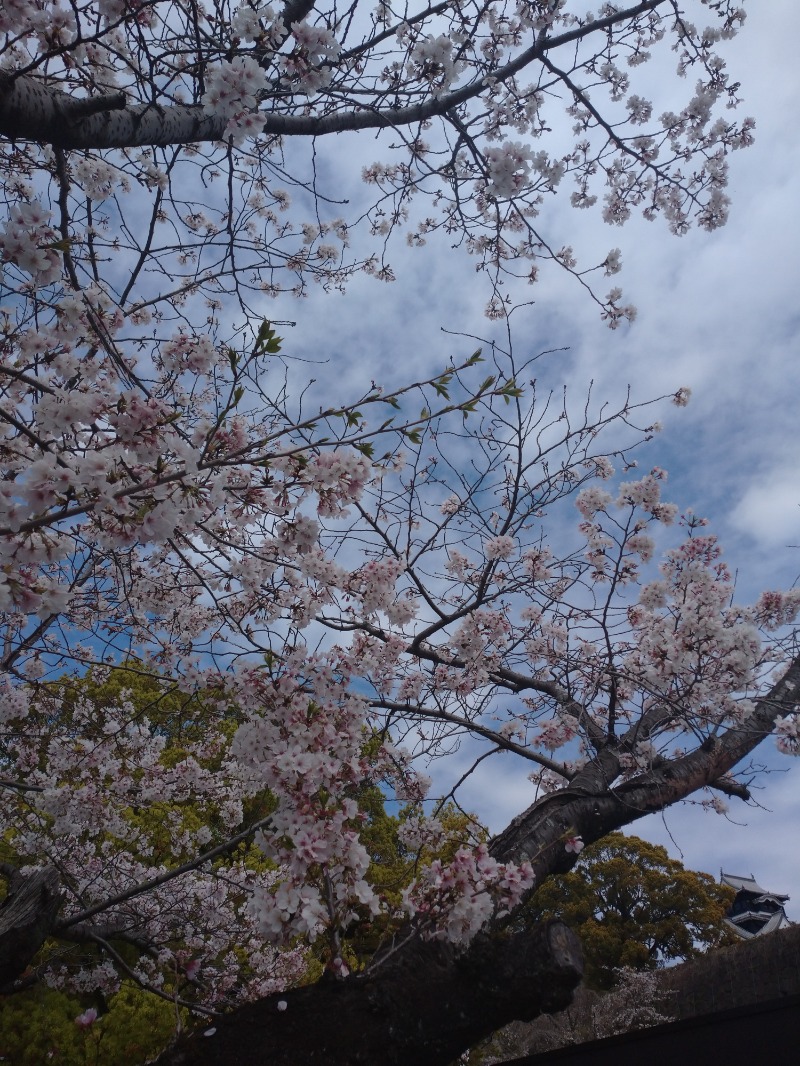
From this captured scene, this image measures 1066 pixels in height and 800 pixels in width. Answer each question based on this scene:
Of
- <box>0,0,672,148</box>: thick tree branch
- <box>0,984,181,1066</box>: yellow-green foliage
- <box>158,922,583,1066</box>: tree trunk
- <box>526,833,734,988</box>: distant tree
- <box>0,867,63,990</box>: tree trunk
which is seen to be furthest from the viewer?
<box>526,833,734,988</box>: distant tree

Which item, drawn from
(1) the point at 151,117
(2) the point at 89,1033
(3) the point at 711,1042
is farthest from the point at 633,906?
(1) the point at 151,117

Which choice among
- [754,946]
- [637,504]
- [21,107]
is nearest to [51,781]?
[21,107]

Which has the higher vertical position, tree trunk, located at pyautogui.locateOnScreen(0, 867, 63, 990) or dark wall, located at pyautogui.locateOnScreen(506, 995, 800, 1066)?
tree trunk, located at pyautogui.locateOnScreen(0, 867, 63, 990)

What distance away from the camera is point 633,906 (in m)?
17.0

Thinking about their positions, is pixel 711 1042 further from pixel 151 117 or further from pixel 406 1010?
pixel 151 117

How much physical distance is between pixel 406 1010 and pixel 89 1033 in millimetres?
6817

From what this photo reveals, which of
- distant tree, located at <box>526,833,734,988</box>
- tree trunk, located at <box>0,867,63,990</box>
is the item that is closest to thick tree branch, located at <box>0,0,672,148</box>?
tree trunk, located at <box>0,867,63,990</box>

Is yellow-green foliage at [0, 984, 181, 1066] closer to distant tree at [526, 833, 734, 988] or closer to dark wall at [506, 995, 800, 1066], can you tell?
dark wall at [506, 995, 800, 1066]

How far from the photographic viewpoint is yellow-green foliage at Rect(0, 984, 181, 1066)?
6.90 m

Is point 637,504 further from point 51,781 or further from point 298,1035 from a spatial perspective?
point 51,781

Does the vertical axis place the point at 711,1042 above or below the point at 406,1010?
below

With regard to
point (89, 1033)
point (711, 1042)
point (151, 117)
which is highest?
point (151, 117)

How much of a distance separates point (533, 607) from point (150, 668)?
9.23 feet

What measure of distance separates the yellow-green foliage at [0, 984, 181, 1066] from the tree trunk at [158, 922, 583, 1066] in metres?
5.94
